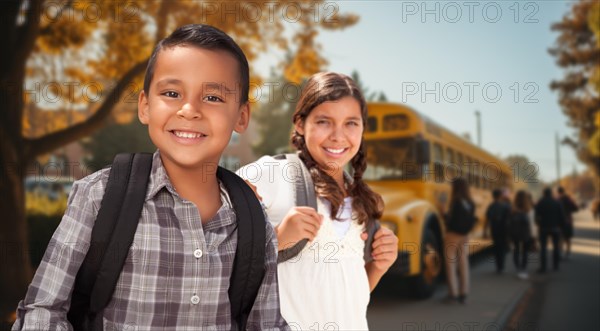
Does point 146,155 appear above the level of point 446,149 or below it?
below

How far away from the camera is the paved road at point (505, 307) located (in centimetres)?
535

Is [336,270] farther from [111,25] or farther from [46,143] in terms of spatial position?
[111,25]

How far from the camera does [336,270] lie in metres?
1.89

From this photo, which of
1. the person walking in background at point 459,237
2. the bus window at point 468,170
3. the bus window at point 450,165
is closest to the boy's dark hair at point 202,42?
the person walking in background at point 459,237

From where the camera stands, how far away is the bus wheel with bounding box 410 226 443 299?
626 centimetres

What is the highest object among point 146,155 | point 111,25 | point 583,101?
point 583,101

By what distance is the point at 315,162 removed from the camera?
78.8 inches

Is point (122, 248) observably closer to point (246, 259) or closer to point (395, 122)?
point (246, 259)

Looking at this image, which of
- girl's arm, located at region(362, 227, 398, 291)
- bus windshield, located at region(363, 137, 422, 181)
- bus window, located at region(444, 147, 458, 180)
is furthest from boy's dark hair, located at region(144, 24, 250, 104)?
bus window, located at region(444, 147, 458, 180)

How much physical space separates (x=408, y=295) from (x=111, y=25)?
5087 mm

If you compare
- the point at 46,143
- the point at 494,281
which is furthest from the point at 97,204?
the point at 494,281

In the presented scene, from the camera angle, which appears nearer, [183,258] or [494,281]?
[183,258]

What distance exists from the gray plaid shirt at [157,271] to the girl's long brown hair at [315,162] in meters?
0.67

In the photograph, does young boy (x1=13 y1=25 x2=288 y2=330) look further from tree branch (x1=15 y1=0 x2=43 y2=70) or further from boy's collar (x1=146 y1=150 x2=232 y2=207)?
tree branch (x1=15 y1=0 x2=43 y2=70)
